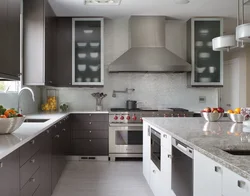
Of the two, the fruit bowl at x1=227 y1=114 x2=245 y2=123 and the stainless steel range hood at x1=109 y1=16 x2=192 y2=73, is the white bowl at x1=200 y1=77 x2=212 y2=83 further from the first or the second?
the fruit bowl at x1=227 y1=114 x2=245 y2=123

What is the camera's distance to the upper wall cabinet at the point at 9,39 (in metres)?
2.28

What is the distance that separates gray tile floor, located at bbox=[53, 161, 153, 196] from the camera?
3348mm

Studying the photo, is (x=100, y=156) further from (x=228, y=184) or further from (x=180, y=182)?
(x=228, y=184)

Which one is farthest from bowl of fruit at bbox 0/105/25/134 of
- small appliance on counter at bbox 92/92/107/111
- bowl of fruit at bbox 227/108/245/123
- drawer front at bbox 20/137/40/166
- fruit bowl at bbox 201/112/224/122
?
small appliance on counter at bbox 92/92/107/111

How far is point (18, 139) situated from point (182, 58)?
4112 millimetres

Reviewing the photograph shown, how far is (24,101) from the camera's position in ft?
13.6

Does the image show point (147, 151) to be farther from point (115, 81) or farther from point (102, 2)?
point (102, 2)

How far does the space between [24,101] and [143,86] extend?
2.28 m

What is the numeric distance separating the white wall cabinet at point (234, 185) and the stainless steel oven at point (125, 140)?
11.8ft

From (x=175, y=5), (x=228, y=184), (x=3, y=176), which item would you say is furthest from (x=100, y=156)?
(x=228, y=184)

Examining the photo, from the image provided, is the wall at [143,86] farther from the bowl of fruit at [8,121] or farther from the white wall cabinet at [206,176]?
the white wall cabinet at [206,176]

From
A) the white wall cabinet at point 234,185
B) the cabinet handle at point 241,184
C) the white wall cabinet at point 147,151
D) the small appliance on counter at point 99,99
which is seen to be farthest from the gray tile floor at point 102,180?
the cabinet handle at point 241,184

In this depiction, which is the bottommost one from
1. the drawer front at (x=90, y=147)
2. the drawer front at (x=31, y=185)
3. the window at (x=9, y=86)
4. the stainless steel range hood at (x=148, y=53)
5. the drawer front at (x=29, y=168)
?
the drawer front at (x=90, y=147)

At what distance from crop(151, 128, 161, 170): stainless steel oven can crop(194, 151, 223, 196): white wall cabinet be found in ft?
3.79
